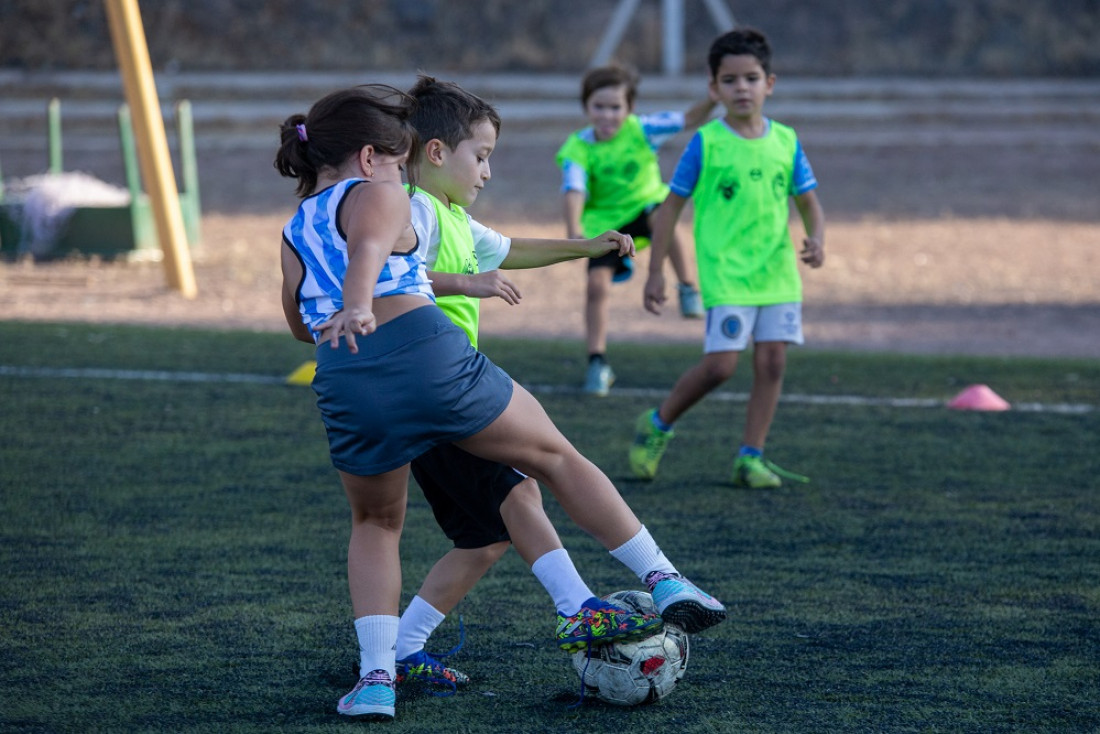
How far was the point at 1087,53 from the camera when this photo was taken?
2880cm

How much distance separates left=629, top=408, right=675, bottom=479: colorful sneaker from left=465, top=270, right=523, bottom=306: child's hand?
8.44ft

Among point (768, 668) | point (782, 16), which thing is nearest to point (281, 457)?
point (768, 668)

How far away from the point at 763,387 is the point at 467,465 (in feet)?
8.19

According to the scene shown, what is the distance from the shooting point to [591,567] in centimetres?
427

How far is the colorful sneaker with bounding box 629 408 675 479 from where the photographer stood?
5.56 m

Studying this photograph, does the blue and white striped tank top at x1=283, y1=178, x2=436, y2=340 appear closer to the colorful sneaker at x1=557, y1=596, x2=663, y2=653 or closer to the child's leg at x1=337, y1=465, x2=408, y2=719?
the child's leg at x1=337, y1=465, x2=408, y2=719

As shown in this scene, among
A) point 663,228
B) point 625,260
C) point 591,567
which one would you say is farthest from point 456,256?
point 625,260

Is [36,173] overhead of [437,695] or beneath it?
overhead

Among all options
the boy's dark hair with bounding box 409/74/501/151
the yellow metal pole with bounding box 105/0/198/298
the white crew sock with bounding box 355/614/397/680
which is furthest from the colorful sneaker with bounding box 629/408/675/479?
the yellow metal pole with bounding box 105/0/198/298

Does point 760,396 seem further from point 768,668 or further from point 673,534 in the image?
point 768,668

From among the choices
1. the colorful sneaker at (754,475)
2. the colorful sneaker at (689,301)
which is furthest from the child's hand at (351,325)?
the colorful sneaker at (689,301)

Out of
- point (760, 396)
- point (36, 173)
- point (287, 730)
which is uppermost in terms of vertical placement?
point (36, 173)

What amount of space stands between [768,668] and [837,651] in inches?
9.1

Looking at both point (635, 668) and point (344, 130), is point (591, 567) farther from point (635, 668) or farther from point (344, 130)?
point (344, 130)
